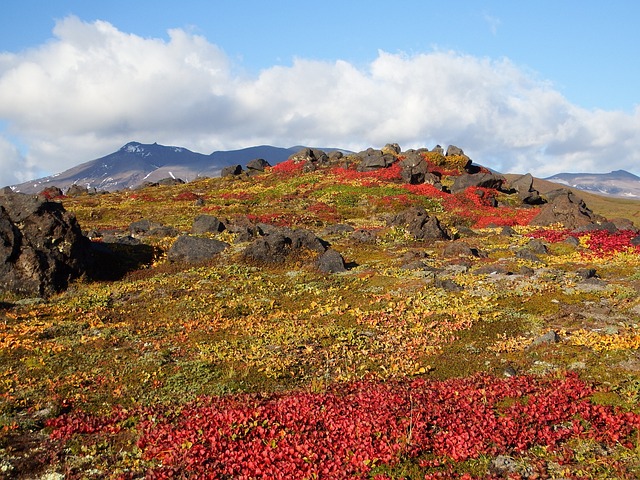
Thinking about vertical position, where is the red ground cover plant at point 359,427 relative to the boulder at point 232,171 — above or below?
below

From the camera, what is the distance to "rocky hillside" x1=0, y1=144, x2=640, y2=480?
12.6 meters

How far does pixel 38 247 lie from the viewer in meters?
31.2

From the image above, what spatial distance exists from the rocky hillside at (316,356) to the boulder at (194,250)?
15cm

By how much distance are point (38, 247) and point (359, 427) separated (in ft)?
84.3

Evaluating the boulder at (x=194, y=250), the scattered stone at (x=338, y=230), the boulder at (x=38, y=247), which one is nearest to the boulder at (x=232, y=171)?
the scattered stone at (x=338, y=230)

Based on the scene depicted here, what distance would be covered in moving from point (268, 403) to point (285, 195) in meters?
63.9

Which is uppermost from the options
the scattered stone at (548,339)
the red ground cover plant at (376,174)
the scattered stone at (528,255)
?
the red ground cover plant at (376,174)

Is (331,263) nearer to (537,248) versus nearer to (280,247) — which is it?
(280,247)

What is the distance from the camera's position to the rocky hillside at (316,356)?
1265 centimetres

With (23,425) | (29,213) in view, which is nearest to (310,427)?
(23,425)

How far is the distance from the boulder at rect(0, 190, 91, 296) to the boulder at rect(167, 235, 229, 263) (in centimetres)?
578

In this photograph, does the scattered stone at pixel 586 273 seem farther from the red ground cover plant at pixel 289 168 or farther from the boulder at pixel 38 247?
the red ground cover plant at pixel 289 168

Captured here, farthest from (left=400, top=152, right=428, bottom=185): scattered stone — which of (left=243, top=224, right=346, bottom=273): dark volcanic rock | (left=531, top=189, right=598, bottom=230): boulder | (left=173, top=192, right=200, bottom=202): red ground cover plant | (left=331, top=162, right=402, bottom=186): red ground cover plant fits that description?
(left=243, top=224, right=346, bottom=273): dark volcanic rock

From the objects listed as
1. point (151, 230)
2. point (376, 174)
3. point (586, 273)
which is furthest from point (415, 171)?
point (586, 273)
